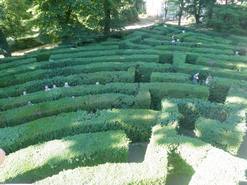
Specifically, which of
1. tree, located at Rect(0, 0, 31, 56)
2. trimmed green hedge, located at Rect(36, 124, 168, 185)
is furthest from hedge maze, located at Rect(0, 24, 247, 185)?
tree, located at Rect(0, 0, 31, 56)

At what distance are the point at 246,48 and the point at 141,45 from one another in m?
5.70

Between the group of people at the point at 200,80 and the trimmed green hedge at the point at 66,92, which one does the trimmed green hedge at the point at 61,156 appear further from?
the group of people at the point at 200,80

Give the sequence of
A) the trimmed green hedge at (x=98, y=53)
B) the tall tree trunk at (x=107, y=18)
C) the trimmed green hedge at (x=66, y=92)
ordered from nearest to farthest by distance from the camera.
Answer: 1. the trimmed green hedge at (x=66, y=92)
2. the trimmed green hedge at (x=98, y=53)
3. the tall tree trunk at (x=107, y=18)

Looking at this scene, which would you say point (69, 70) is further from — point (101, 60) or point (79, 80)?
point (101, 60)

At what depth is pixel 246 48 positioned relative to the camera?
20.2m

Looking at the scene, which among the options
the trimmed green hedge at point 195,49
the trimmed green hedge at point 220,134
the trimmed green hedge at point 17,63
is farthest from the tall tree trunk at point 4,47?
the trimmed green hedge at point 220,134

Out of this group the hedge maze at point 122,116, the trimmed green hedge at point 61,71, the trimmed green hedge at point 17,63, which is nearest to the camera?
the hedge maze at point 122,116

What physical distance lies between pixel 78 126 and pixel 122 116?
1.36 metres

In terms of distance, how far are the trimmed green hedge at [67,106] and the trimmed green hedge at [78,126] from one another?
0.67 meters

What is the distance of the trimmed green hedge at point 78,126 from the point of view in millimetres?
10516

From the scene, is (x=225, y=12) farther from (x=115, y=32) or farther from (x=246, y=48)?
(x=115, y=32)

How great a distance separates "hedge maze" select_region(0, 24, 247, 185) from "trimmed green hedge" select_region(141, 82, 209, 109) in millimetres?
36

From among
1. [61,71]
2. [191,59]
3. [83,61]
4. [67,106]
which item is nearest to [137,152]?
[67,106]

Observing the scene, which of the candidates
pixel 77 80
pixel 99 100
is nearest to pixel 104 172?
pixel 99 100
